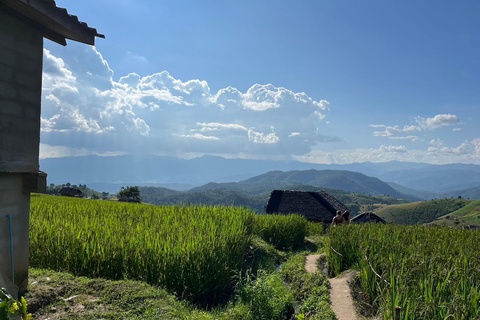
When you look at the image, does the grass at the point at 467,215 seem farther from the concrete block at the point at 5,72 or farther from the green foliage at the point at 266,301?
the concrete block at the point at 5,72

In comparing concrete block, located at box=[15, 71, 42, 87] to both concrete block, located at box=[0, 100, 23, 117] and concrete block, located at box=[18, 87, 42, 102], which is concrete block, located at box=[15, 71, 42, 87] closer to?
concrete block, located at box=[18, 87, 42, 102]

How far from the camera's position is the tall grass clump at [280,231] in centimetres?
1550

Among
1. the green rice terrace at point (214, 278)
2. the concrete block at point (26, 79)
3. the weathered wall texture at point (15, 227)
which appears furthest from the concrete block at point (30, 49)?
the green rice terrace at point (214, 278)

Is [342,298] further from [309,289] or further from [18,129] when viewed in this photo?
[18,129]

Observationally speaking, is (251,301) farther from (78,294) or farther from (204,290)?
(78,294)

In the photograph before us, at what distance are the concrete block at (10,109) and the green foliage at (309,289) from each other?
21.7ft

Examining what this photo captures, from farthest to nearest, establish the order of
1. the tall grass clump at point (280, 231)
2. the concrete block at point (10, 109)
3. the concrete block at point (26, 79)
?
1. the tall grass clump at point (280, 231)
2. the concrete block at point (26, 79)
3. the concrete block at point (10, 109)

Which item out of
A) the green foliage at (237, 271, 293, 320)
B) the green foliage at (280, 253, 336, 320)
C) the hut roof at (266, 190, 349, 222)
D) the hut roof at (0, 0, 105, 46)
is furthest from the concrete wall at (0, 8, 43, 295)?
the hut roof at (266, 190, 349, 222)

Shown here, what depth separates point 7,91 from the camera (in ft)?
19.8

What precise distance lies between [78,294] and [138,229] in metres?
3.28

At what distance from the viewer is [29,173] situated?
21.3 ft

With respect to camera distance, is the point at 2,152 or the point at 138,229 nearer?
the point at 2,152

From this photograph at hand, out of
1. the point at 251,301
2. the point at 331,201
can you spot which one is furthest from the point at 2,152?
the point at 331,201

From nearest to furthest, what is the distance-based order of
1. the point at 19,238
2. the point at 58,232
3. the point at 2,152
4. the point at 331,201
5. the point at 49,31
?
the point at 2,152
the point at 19,238
the point at 49,31
the point at 58,232
the point at 331,201
